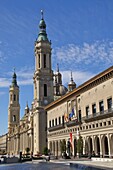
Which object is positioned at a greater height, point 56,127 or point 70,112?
point 70,112

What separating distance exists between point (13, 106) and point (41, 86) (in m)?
63.3

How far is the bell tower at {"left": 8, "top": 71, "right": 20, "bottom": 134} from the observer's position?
147 m

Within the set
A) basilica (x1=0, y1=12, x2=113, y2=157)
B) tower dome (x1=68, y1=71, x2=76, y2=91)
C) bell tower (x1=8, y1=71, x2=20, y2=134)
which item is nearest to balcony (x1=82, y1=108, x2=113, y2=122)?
basilica (x1=0, y1=12, x2=113, y2=157)

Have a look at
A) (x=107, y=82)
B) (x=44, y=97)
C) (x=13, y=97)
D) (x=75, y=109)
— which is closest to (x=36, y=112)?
(x=44, y=97)

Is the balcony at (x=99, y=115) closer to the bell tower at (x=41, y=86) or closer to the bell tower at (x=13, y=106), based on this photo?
the bell tower at (x=41, y=86)

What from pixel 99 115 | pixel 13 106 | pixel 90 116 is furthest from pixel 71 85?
pixel 13 106

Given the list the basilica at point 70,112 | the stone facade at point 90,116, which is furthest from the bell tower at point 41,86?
the stone facade at point 90,116

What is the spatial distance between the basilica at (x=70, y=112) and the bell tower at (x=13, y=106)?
31.4 metres

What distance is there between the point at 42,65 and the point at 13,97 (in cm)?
6085

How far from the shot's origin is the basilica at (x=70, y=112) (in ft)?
156

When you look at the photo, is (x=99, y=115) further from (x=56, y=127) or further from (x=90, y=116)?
(x=56, y=127)

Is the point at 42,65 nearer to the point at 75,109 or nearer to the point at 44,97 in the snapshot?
the point at 44,97

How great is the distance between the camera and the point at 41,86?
293 ft

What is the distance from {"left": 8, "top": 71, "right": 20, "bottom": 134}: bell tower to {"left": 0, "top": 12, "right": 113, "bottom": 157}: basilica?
31424 mm
